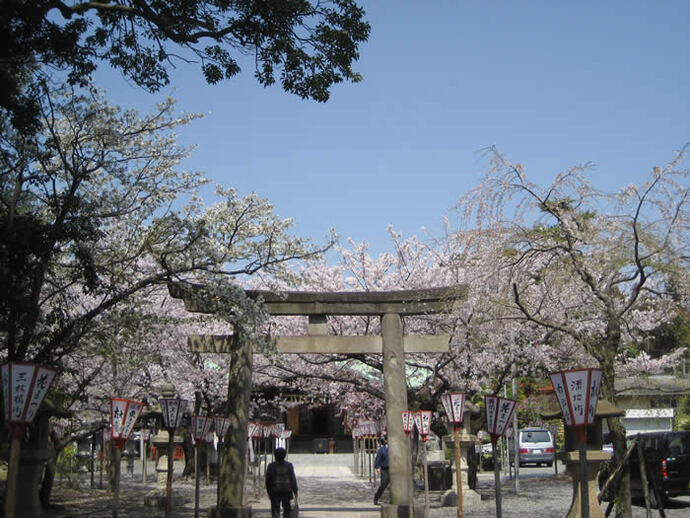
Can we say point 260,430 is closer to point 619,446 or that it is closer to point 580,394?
point 619,446

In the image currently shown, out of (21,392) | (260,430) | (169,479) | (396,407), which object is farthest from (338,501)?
(21,392)

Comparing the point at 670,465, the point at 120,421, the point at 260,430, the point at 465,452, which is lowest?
the point at 670,465

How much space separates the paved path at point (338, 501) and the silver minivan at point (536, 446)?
277 inches

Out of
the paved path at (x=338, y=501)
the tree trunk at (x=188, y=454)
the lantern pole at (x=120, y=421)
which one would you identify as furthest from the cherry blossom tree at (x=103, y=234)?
the tree trunk at (x=188, y=454)

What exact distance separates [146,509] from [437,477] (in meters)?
9.14

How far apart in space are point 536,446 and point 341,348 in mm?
24498

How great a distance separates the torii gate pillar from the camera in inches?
574

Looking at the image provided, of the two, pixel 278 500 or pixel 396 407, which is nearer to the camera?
pixel 278 500

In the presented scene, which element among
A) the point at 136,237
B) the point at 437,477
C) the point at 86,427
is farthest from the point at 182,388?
the point at 136,237

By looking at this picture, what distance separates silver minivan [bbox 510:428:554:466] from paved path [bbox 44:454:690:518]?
7024 mm

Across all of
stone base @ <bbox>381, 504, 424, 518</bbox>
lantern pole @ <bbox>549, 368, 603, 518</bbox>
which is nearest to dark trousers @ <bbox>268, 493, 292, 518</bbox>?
stone base @ <bbox>381, 504, 424, 518</bbox>

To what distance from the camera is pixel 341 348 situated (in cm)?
1485

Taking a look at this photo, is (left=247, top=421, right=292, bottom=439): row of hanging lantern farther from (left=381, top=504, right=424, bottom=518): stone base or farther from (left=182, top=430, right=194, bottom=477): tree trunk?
(left=381, top=504, right=424, bottom=518): stone base

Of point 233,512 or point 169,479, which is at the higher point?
point 169,479
